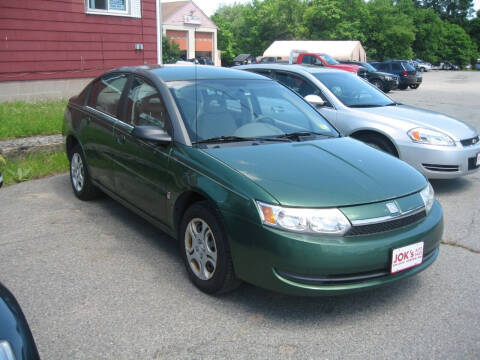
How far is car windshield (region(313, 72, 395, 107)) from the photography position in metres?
7.15

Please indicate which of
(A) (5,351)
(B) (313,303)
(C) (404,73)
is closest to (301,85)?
(B) (313,303)

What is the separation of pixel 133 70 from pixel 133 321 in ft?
8.37

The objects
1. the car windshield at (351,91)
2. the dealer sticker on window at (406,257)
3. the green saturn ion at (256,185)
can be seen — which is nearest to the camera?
the green saturn ion at (256,185)

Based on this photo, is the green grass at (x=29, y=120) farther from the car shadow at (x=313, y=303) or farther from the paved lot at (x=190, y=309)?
the car shadow at (x=313, y=303)

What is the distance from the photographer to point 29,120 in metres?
8.09

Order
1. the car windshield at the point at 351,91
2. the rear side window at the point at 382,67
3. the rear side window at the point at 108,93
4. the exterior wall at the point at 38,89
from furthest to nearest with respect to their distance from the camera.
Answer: the rear side window at the point at 382,67 < the exterior wall at the point at 38,89 < the car windshield at the point at 351,91 < the rear side window at the point at 108,93

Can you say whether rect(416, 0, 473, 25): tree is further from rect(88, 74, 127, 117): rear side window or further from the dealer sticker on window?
the dealer sticker on window

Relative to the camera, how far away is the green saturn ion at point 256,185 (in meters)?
3.07

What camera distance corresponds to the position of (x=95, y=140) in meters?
5.12

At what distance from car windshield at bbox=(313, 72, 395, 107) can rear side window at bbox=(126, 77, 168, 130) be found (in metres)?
3.39

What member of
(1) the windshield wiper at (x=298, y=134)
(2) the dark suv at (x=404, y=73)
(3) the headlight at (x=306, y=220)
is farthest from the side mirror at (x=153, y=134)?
(2) the dark suv at (x=404, y=73)

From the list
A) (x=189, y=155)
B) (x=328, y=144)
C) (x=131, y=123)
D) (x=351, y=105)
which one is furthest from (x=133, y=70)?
(x=351, y=105)

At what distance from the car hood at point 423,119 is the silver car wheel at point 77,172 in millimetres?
3610

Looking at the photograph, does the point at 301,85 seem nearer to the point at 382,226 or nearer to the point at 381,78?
the point at 382,226
